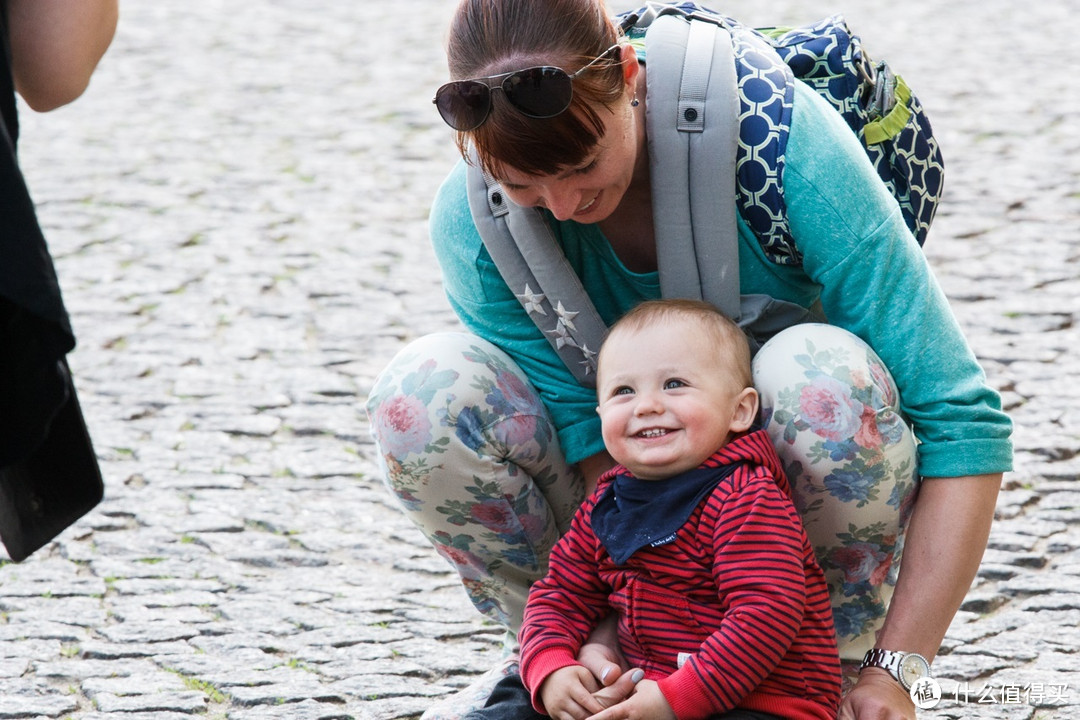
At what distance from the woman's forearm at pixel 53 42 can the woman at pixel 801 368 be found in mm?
536

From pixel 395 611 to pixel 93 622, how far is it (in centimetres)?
60

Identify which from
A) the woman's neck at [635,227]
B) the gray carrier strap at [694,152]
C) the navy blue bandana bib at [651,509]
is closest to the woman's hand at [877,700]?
the navy blue bandana bib at [651,509]

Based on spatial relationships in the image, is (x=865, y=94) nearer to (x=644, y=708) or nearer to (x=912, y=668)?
(x=912, y=668)

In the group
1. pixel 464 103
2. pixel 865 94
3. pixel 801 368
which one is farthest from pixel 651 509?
pixel 865 94

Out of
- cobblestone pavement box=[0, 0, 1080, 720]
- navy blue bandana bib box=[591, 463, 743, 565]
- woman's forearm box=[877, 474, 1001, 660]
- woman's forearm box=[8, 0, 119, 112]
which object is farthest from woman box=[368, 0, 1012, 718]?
woman's forearm box=[8, 0, 119, 112]

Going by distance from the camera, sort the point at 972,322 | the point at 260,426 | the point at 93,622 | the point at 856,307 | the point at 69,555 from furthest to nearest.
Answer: the point at 972,322 → the point at 260,426 → the point at 69,555 → the point at 93,622 → the point at 856,307

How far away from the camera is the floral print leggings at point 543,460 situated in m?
2.18

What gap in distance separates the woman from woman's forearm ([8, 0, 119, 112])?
54 cm

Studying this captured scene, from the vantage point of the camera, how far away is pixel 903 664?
2.10 m

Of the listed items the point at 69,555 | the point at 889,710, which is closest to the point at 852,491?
the point at 889,710

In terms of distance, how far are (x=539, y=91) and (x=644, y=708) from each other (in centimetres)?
89

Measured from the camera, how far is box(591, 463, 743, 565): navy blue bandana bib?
2076 millimetres

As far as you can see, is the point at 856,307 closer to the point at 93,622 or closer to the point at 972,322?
the point at 93,622

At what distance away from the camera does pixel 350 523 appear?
3.31 m
